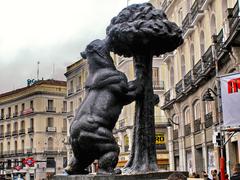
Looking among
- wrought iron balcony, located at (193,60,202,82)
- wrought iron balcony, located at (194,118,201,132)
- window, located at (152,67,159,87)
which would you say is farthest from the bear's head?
window, located at (152,67,159,87)

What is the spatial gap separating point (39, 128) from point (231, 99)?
54509 mm

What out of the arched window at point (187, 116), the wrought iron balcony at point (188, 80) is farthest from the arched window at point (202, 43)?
the arched window at point (187, 116)

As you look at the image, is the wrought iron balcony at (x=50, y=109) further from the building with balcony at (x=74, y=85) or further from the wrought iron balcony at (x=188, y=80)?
the wrought iron balcony at (x=188, y=80)

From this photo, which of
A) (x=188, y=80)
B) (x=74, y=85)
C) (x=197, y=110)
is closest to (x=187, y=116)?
(x=197, y=110)

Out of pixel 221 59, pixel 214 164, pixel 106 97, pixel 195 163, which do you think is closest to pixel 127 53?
pixel 106 97

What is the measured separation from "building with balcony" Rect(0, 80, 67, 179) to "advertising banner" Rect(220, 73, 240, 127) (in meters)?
51.2

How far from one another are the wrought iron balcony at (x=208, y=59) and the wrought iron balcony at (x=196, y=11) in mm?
2940

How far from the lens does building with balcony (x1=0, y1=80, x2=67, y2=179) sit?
221 feet

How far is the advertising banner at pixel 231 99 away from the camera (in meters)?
15.2

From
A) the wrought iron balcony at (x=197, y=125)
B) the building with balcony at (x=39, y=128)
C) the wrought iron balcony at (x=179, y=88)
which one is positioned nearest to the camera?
the wrought iron balcony at (x=197, y=125)

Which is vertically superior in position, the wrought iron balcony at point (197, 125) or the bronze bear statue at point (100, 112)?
the wrought iron balcony at point (197, 125)

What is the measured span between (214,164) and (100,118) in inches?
792

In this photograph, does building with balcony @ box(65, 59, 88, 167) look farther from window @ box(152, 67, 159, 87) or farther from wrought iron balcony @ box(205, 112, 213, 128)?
wrought iron balcony @ box(205, 112, 213, 128)

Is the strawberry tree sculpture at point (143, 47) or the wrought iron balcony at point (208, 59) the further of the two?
the wrought iron balcony at point (208, 59)
